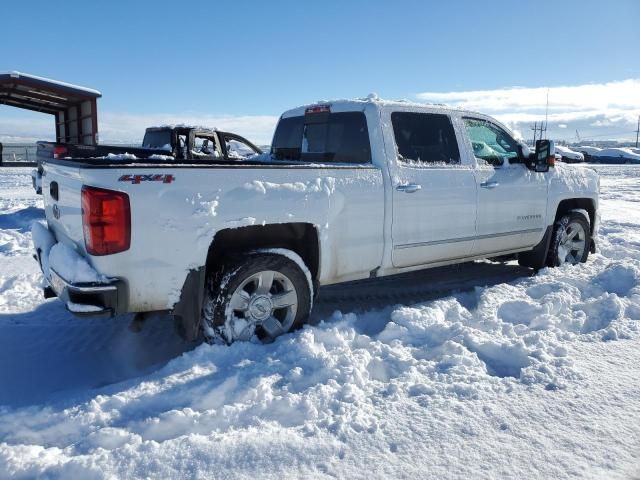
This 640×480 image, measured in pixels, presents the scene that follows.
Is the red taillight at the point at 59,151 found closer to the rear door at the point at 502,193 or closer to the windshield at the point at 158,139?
the windshield at the point at 158,139

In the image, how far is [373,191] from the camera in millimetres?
4215

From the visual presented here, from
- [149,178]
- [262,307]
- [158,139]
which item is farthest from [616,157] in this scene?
[149,178]

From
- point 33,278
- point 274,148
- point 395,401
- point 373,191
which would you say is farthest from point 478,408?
point 33,278

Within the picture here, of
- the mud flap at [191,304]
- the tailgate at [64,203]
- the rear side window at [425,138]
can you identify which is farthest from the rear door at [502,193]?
the tailgate at [64,203]

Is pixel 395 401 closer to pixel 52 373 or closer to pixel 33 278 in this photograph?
pixel 52 373

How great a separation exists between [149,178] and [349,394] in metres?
1.74

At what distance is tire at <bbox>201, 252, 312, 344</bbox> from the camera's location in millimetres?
3627

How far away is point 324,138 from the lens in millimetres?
4977

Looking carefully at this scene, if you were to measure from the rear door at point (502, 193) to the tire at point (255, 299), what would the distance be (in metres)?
2.13

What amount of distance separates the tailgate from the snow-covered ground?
36.7 inches

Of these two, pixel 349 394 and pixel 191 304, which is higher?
pixel 191 304

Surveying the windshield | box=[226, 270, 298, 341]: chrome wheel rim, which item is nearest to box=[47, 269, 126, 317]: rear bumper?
box=[226, 270, 298, 341]: chrome wheel rim

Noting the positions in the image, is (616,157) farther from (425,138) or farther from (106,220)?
(106,220)

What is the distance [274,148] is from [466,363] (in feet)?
10.7
